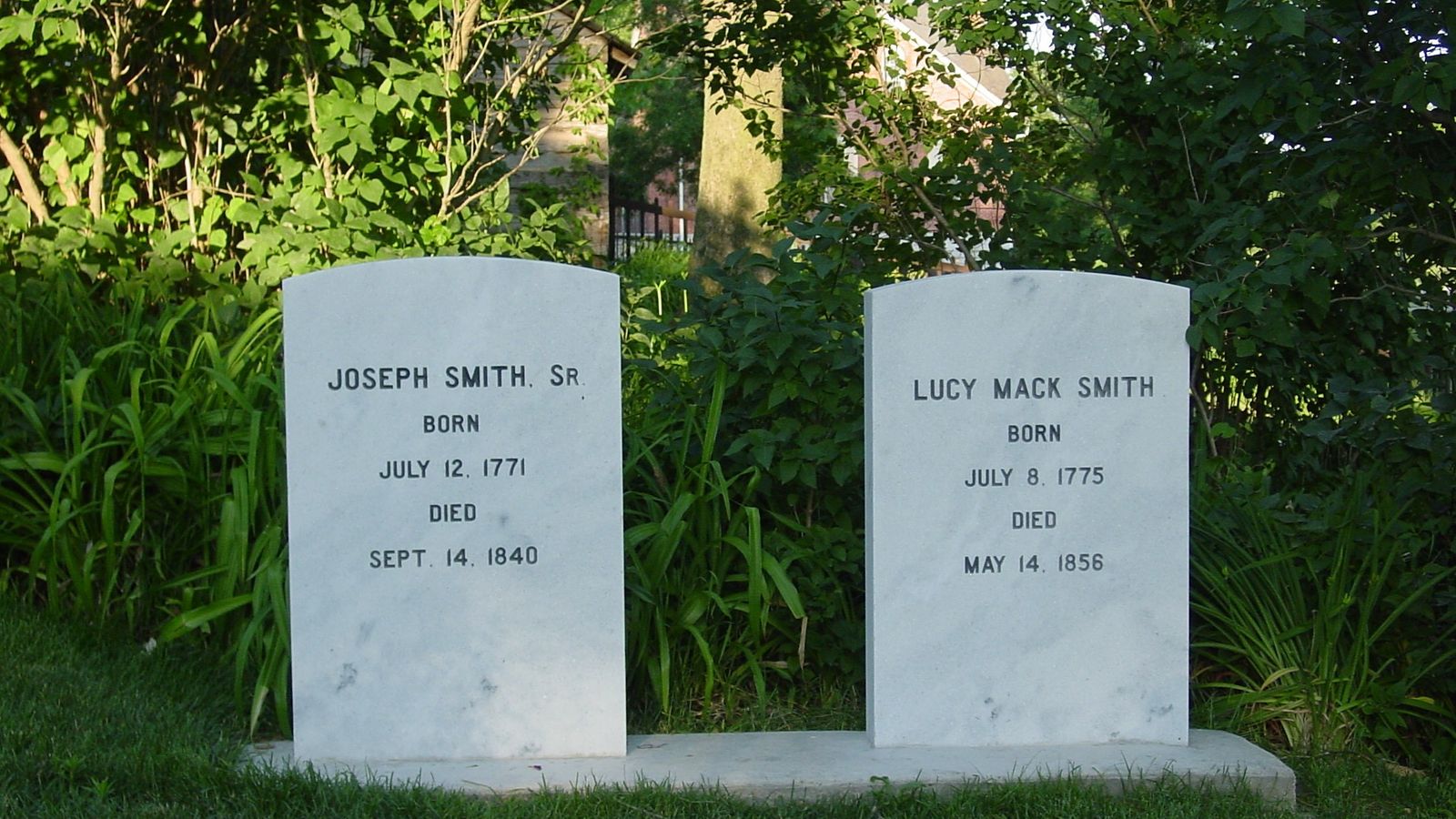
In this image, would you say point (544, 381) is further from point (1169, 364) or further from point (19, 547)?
point (19, 547)

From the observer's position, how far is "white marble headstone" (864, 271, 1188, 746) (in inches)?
146

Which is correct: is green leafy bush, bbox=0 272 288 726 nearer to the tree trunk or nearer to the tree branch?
the tree branch

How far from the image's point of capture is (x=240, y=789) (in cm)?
337

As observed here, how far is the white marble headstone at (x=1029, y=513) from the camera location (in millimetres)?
3721

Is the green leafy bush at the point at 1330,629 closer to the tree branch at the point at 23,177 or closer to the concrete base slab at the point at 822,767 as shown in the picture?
the concrete base slab at the point at 822,767

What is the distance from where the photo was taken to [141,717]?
367 cm

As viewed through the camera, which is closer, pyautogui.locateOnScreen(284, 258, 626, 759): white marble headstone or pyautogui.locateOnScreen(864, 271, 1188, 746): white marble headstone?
pyautogui.locateOnScreen(284, 258, 626, 759): white marble headstone

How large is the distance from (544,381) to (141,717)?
1354 millimetres

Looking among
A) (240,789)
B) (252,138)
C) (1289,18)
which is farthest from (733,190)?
(240,789)

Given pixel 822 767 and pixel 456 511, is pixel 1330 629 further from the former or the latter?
pixel 456 511

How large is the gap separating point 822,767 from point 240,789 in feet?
4.62

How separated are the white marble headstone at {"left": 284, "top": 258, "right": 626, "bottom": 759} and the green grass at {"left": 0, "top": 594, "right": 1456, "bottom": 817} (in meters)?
0.30

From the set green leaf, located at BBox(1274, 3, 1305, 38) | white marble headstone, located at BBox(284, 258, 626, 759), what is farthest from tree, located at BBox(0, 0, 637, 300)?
green leaf, located at BBox(1274, 3, 1305, 38)

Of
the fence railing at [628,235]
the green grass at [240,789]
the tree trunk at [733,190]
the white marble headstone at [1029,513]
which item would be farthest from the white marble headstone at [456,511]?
the fence railing at [628,235]
